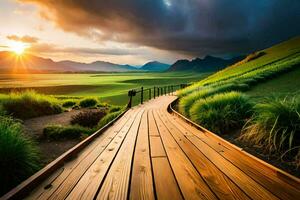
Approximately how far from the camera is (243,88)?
11672 millimetres

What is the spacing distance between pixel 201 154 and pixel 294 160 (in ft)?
4.26

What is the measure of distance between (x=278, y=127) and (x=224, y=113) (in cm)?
186

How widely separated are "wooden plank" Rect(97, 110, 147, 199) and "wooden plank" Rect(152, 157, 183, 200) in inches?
12.3

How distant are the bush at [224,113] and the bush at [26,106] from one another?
353 inches

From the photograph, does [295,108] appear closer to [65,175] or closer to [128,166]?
[128,166]

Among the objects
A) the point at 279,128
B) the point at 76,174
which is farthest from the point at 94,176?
the point at 279,128

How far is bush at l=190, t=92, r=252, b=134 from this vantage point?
5379 mm

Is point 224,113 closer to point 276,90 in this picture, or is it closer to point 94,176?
point 94,176

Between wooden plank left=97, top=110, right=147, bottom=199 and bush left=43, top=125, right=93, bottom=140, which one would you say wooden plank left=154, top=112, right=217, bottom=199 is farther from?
bush left=43, top=125, right=93, bottom=140

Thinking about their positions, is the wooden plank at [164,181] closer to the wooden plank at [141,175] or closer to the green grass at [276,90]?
the wooden plank at [141,175]

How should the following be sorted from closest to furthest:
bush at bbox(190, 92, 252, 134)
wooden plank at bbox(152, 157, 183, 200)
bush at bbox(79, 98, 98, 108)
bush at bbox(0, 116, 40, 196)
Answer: wooden plank at bbox(152, 157, 183, 200)
bush at bbox(0, 116, 40, 196)
bush at bbox(190, 92, 252, 134)
bush at bbox(79, 98, 98, 108)

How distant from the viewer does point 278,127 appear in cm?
366

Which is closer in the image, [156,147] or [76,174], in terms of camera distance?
[76,174]

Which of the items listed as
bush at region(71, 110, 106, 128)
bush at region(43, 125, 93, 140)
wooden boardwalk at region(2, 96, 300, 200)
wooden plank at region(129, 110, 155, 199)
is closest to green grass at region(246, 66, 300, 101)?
wooden boardwalk at region(2, 96, 300, 200)
